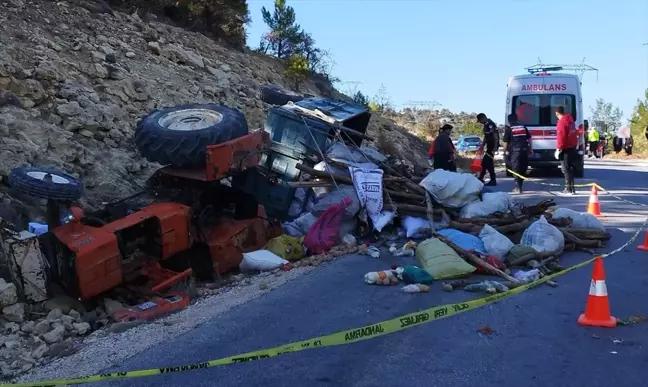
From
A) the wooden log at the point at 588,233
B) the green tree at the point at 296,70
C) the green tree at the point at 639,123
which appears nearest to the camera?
the wooden log at the point at 588,233

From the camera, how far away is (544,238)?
27.4 ft

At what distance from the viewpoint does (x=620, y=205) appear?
42.1ft

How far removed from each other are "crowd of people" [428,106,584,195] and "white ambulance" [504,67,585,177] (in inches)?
68.5

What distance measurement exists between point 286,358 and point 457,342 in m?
1.32

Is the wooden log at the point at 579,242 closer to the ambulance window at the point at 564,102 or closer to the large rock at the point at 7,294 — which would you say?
the large rock at the point at 7,294

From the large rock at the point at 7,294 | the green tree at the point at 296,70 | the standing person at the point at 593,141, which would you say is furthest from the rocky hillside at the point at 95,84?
the standing person at the point at 593,141

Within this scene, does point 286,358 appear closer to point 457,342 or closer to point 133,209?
point 457,342

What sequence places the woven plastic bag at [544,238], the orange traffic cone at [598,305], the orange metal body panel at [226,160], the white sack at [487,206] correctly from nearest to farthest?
the orange traffic cone at [598,305] < the orange metal body panel at [226,160] < the woven plastic bag at [544,238] < the white sack at [487,206]

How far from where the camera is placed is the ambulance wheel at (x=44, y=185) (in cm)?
651

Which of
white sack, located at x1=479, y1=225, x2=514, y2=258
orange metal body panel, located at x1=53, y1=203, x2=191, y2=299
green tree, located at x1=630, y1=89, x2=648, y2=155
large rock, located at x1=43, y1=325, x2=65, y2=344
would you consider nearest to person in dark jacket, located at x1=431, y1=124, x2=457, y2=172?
white sack, located at x1=479, y1=225, x2=514, y2=258

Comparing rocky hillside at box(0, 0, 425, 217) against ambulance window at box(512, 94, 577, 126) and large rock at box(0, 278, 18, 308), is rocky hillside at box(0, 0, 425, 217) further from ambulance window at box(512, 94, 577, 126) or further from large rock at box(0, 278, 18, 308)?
ambulance window at box(512, 94, 577, 126)

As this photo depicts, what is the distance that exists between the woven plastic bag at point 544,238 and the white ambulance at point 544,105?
1218 centimetres

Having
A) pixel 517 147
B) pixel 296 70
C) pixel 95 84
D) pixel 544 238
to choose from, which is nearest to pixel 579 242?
pixel 544 238

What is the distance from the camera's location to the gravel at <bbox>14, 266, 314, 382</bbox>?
4.99 m
